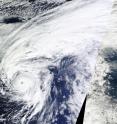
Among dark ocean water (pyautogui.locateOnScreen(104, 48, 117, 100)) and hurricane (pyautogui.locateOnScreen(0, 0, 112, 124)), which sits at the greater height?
dark ocean water (pyautogui.locateOnScreen(104, 48, 117, 100))

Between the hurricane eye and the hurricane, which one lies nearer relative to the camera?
the hurricane

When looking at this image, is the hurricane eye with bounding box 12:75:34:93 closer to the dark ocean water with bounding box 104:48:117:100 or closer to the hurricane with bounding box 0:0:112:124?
the hurricane with bounding box 0:0:112:124

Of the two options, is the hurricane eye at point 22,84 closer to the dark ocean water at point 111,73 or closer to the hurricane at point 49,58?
the hurricane at point 49,58

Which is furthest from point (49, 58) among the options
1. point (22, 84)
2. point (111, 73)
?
point (111, 73)

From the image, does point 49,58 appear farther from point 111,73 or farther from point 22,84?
point 111,73

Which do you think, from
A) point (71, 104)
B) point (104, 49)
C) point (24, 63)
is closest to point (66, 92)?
point (71, 104)

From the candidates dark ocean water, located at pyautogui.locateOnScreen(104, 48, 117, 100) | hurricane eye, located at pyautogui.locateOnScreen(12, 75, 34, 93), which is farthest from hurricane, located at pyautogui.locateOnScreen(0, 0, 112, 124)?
dark ocean water, located at pyautogui.locateOnScreen(104, 48, 117, 100)

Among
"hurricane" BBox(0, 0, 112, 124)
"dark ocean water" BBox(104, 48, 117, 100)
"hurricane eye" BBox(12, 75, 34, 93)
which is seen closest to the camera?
"dark ocean water" BBox(104, 48, 117, 100)

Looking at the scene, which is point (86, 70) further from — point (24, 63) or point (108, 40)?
point (24, 63)

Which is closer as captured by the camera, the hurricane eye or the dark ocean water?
the dark ocean water

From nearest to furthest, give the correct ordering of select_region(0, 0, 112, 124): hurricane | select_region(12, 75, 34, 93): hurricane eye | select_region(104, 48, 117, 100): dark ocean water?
select_region(104, 48, 117, 100): dark ocean water < select_region(0, 0, 112, 124): hurricane < select_region(12, 75, 34, 93): hurricane eye

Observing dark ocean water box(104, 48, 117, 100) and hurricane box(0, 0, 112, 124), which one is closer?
dark ocean water box(104, 48, 117, 100)
